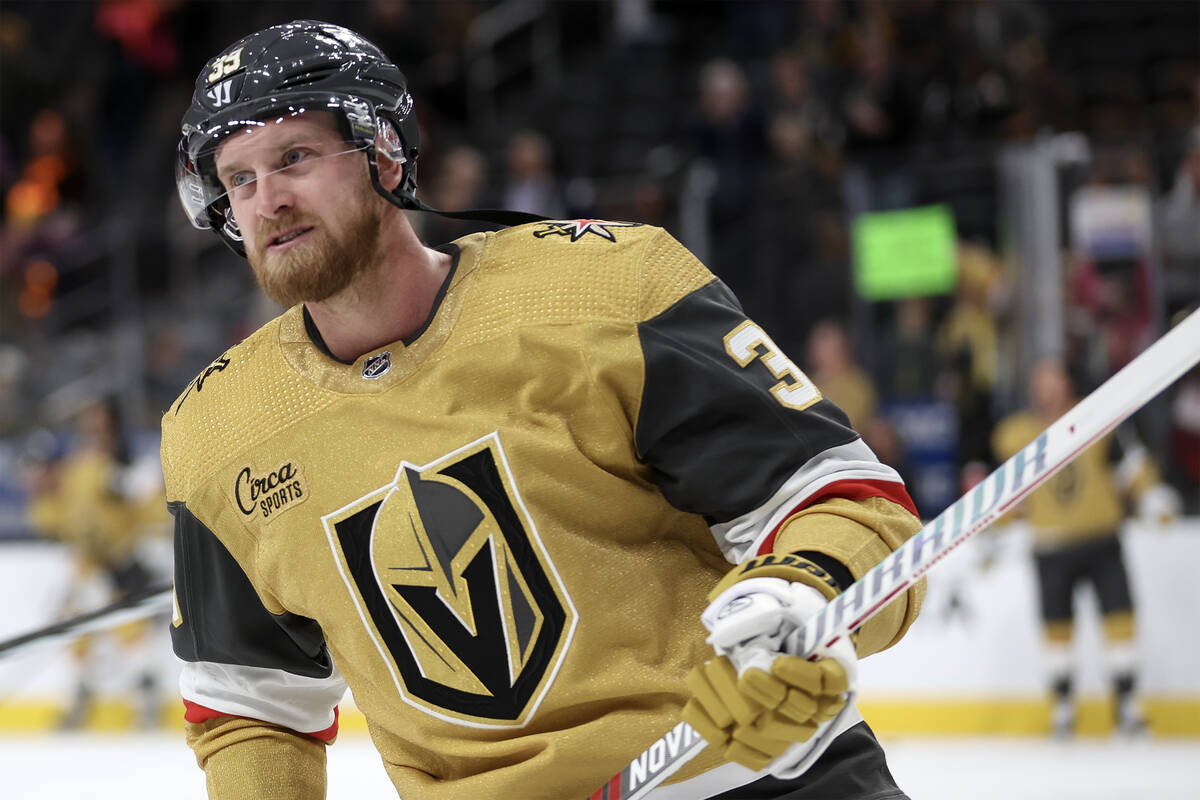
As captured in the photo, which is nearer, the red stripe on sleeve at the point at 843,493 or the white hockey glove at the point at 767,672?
the white hockey glove at the point at 767,672

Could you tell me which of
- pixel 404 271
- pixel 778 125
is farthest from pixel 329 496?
pixel 778 125

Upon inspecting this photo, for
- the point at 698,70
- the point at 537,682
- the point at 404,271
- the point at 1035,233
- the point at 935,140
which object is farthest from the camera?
the point at 698,70

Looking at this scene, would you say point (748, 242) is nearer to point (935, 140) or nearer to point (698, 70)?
point (935, 140)

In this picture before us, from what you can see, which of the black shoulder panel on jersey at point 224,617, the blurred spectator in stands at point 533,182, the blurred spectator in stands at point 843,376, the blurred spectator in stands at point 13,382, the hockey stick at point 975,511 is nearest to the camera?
the hockey stick at point 975,511

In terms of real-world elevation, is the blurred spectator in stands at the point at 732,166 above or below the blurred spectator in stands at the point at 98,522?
above

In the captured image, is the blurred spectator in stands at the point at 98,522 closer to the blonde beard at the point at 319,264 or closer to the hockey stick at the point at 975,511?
the blonde beard at the point at 319,264

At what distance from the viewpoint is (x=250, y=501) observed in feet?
5.67

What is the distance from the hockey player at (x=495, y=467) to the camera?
61.2 inches

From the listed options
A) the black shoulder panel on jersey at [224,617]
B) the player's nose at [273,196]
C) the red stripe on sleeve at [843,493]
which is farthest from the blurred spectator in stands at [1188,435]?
the player's nose at [273,196]

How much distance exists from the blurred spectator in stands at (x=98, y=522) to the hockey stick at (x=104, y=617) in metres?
4.03

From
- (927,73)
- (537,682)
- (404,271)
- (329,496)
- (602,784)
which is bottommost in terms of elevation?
(602,784)

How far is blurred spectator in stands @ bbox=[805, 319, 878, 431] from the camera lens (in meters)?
5.57

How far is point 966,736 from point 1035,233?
1886 millimetres

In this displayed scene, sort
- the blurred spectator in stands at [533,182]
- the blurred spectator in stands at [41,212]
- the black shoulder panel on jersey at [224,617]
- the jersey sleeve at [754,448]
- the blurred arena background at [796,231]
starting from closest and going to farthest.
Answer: the jersey sleeve at [754,448]
the black shoulder panel on jersey at [224,617]
the blurred arena background at [796,231]
the blurred spectator in stands at [533,182]
the blurred spectator in stands at [41,212]
